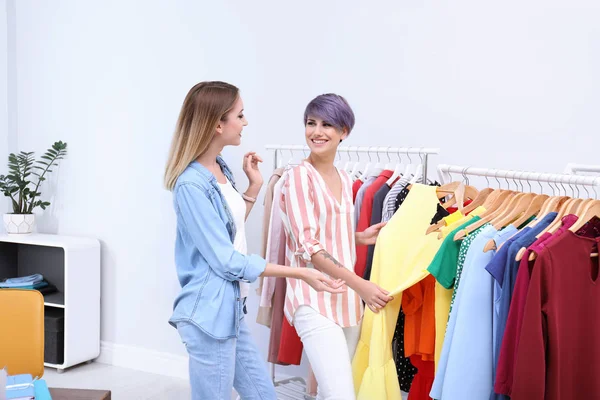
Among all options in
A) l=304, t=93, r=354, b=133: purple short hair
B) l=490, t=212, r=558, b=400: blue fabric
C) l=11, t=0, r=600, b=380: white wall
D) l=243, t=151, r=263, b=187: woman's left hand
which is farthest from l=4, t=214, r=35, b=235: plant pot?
l=490, t=212, r=558, b=400: blue fabric

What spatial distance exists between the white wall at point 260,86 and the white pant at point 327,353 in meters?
1.40

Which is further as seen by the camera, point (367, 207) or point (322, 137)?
point (367, 207)

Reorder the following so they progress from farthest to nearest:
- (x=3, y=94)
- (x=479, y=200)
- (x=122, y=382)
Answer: (x=3, y=94) < (x=122, y=382) < (x=479, y=200)

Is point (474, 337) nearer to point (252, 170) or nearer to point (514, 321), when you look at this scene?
point (514, 321)

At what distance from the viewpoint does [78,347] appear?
441cm

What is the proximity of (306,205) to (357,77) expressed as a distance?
4.69ft

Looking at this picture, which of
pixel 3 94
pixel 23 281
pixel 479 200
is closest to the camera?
pixel 479 200

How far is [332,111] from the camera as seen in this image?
264 cm

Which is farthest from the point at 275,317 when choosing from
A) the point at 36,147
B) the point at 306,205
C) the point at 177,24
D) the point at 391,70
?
the point at 36,147

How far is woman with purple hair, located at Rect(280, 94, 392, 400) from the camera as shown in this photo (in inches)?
95.6

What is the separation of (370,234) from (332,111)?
0.54 metres

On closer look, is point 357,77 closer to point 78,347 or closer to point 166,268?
point 166,268

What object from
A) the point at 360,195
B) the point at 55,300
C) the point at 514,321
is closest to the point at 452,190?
the point at 360,195

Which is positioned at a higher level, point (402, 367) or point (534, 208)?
point (534, 208)
